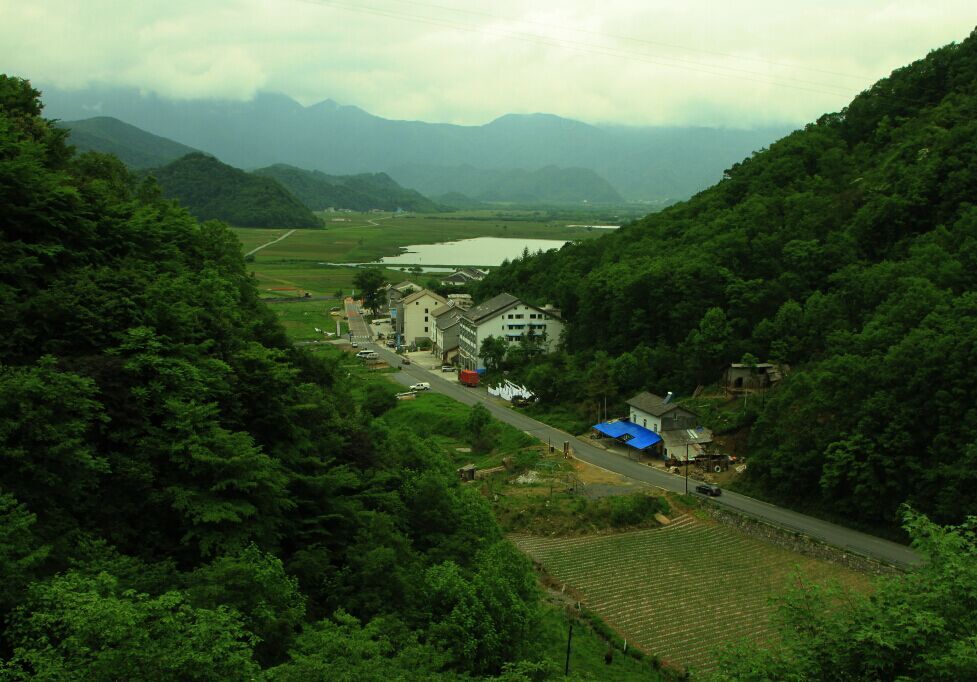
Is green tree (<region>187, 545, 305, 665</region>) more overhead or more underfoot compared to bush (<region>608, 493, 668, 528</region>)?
more overhead

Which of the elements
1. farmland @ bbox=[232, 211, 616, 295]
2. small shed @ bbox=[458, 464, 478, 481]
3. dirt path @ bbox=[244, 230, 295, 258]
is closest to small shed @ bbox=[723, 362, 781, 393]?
small shed @ bbox=[458, 464, 478, 481]

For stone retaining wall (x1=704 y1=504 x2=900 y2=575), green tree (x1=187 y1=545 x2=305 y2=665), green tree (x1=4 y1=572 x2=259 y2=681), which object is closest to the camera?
green tree (x1=4 y1=572 x2=259 y2=681)

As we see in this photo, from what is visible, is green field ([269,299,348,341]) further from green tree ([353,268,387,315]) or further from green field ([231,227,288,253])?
green field ([231,227,288,253])

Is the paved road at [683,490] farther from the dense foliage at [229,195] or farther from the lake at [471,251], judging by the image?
the dense foliage at [229,195]

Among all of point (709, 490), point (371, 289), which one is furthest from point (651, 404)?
point (371, 289)

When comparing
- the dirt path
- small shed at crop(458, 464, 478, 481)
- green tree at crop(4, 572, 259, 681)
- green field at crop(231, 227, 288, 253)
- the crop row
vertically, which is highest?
green tree at crop(4, 572, 259, 681)

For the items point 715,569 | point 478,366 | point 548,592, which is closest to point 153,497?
point 548,592

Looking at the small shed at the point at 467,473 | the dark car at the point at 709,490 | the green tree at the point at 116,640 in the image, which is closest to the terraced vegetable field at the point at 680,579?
the dark car at the point at 709,490
